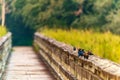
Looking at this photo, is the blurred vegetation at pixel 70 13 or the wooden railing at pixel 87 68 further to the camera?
the blurred vegetation at pixel 70 13

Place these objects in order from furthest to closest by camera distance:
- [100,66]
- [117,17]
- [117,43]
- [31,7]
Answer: [31,7]
[117,17]
[117,43]
[100,66]

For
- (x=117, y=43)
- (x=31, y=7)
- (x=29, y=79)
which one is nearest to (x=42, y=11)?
(x=31, y=7)

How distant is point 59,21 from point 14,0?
6.85 m

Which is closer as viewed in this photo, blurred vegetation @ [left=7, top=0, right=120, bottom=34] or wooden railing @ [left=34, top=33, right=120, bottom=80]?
wooden railing @ [left=34, top=33, right=120, bottom=80]

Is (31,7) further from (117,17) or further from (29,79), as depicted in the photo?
(29,79)

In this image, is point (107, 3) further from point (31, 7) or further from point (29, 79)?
point (29, 79)

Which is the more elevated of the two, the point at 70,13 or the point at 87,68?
the point at 70,13

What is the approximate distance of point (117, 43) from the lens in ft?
28.4

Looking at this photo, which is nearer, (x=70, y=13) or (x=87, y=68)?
(x=87, y=68)

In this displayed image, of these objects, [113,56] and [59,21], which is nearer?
[113,56]

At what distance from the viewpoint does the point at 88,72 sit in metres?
7.09

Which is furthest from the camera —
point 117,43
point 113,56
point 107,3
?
point 107,3

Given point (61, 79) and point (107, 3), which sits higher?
point (107, 3)

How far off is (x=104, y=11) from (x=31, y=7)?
Answer: 21.0 ft
